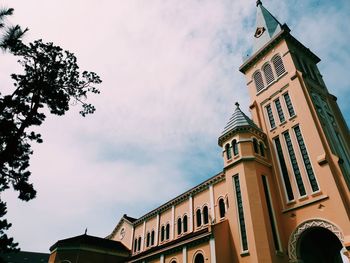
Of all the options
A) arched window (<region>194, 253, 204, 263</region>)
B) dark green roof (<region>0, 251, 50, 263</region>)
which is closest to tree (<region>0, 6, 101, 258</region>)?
arched window (<region>194, 253, 204, 263</region>)

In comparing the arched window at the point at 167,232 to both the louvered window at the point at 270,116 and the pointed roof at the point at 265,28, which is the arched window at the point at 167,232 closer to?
the louvered window at the point at 270,116

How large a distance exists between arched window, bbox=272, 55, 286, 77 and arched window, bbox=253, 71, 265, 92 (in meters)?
1.95

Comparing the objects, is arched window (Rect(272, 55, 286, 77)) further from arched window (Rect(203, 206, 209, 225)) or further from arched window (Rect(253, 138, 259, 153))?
arched window (Rect(203, 206, 209, 225))

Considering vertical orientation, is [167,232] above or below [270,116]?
below

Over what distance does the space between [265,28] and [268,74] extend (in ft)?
23.4

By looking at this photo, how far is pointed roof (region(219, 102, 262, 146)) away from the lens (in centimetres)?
2415

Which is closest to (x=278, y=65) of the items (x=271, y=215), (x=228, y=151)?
(x=228, y=151)

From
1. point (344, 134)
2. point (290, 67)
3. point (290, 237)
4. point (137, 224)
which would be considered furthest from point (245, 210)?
point (137, 224)

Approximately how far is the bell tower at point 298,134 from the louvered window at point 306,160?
3 cm

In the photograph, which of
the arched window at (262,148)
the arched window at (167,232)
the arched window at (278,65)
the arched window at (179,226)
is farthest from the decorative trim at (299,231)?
the arched window at (167,232)

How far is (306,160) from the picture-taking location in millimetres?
20719

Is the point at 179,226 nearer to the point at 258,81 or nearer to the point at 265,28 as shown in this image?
the point at 258,81

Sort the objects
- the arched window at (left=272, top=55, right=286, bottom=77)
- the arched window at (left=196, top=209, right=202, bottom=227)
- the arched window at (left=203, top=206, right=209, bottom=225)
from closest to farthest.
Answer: the arched window at (left=272, top=55, right=286, bottom=77) < the arched window at (left=203, top=206, right=209, bottom=225) < the arched window at (left=196, top=209, right=202, bottom=227)

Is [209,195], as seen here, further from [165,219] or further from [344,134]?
[344,134]
